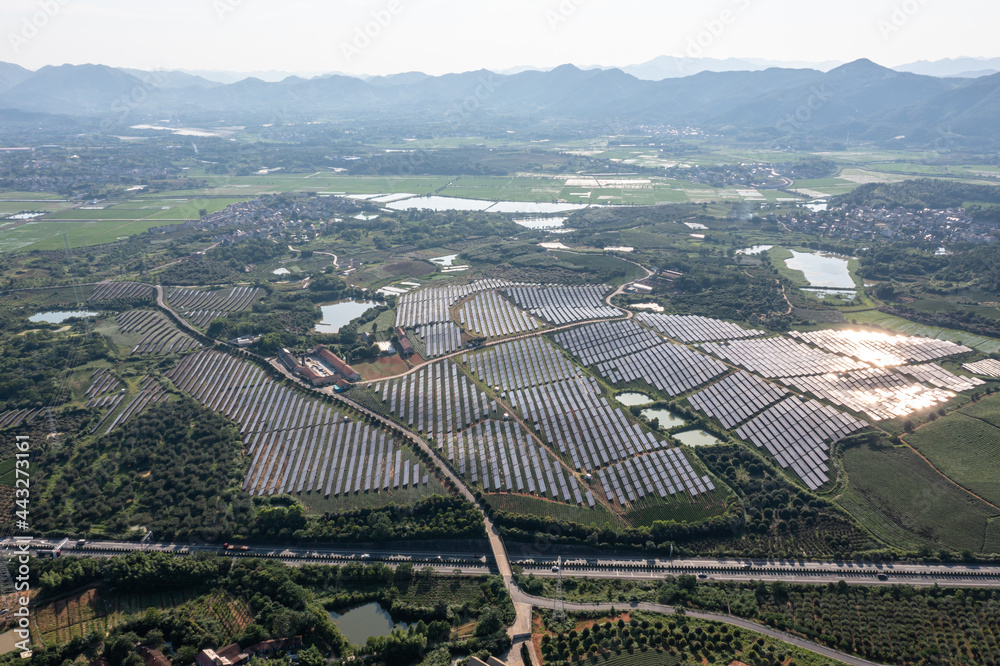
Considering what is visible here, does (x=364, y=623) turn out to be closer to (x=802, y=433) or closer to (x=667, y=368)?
(x=802, y=433)

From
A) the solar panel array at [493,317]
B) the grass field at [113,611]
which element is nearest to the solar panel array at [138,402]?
the grass field at [113,611]

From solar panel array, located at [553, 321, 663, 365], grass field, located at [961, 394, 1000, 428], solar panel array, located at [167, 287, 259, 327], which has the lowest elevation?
grass field, located at [961, 394, 1000, 428]

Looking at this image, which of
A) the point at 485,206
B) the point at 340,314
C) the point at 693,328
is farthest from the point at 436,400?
the point at 485,206

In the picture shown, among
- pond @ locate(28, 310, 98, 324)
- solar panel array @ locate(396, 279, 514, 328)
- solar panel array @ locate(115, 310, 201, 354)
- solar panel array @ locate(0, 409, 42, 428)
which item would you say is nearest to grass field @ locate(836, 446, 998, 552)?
solar panel array @ locate(396, 279, 514, 328)

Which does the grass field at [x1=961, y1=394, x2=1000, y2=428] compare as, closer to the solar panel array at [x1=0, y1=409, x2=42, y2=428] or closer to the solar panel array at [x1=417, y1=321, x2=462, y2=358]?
the solar panel array at [x1=417, y1=321, x2=462, y2=358]

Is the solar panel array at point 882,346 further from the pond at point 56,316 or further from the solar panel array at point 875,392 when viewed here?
the pond at point 56,316
